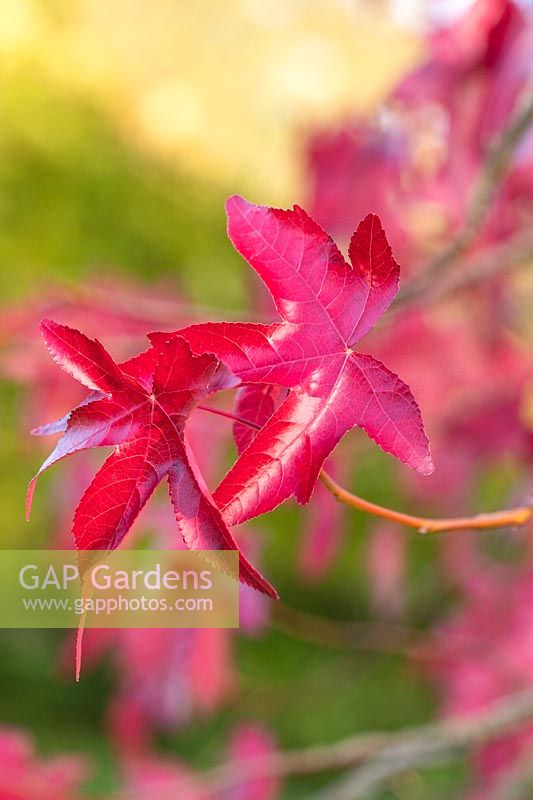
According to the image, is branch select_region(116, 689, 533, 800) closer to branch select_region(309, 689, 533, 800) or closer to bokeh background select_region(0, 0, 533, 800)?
branch select_region(309, 689, 533, 800)

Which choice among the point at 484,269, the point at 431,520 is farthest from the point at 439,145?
the point at 431,520

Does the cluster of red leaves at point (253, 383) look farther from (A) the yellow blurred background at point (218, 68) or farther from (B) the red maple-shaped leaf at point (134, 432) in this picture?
(A) the yellow blurred background at point (218, 68)

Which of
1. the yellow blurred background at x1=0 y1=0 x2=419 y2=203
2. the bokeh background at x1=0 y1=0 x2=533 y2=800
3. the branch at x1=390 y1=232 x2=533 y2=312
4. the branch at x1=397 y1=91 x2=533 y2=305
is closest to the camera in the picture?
the branch at x1=397 y1=91 x2=533 y2=305

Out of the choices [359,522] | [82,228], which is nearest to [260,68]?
[82,228]

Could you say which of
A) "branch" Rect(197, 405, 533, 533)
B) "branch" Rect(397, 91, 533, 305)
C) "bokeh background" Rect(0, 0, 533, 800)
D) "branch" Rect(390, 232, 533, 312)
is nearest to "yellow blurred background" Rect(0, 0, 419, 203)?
"bokeh background" Rect(0, 0, 533, 800)

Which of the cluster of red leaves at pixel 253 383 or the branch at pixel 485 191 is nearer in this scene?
the cluster of red leaves at pixel 253 383

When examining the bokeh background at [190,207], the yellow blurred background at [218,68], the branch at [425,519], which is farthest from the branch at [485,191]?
the yellow blurred background at [218,68]
